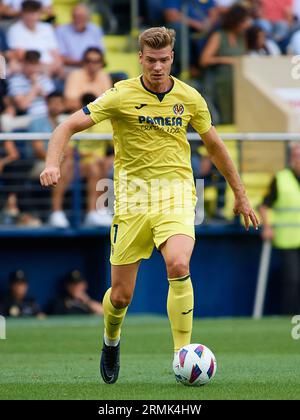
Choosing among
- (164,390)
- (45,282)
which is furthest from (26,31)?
(164,390)

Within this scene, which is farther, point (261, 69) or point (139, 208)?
point (261, 69)

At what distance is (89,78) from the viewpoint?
16.4 metres

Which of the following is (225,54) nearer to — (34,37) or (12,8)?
(34,37)

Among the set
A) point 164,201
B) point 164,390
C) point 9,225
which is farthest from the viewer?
point 9,225

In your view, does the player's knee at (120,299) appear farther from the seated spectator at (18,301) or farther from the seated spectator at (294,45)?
the seated spectator at (294,45)

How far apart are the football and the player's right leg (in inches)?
23.8

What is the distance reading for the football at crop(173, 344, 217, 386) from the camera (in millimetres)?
A: 7758

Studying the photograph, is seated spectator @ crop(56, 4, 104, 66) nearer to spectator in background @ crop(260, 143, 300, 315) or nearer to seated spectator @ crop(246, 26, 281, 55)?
seated spectator @ crop(246, 26, 281, 55)

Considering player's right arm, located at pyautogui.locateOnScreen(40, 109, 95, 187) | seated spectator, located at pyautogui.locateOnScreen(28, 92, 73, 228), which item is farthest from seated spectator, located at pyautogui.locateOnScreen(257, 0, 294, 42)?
player's right arm, located at pyautogui.locateOnScreen(40, 109, 95, 187)

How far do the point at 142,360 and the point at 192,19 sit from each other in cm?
932

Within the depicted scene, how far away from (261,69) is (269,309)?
4012 mm

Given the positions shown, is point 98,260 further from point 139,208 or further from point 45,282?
point 139,208

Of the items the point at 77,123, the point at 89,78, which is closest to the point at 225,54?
the point at 89,78

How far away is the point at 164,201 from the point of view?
8.23 meters
